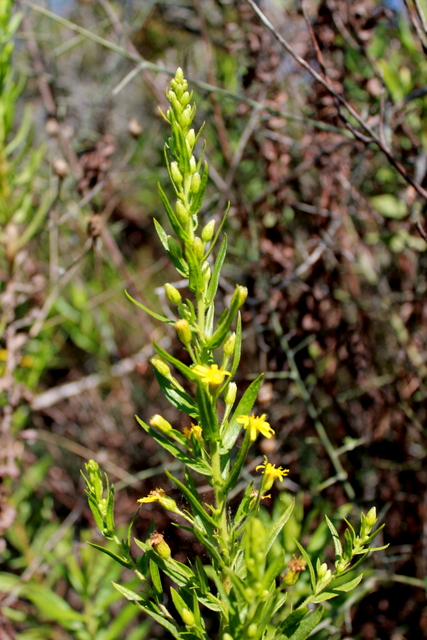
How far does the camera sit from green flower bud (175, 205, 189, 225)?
916mm

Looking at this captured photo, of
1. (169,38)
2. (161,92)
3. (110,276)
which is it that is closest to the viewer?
(161,92)

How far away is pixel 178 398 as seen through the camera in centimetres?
96

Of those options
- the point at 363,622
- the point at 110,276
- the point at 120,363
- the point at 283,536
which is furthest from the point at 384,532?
the point at 110,276

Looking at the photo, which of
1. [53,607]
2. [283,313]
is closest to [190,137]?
[283,313]

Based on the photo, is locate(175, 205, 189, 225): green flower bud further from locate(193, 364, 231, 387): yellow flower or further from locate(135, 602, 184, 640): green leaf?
locate(135, 602, 184, 640): green leaf

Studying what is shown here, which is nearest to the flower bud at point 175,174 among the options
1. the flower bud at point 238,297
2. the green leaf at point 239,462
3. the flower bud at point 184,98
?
the flower bud at point 184,98

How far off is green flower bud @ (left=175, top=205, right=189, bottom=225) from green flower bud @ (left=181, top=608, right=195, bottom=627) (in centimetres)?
64

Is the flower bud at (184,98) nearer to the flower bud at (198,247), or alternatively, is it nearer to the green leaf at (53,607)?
the flower bud at (198,247)

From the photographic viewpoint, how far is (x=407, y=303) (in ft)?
7.35

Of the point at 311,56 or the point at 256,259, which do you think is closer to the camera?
the point at 256,259

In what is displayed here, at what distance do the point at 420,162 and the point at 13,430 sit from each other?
1939 millimetres

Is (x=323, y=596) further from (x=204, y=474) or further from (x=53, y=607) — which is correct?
(x=53, y=607)

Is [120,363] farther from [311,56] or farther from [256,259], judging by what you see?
[311,56]

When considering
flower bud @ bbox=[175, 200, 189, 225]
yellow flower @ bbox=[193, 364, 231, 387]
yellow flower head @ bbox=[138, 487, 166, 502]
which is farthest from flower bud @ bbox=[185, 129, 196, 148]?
yellow flower head @ bbox=[138, 487, 166, 502]
